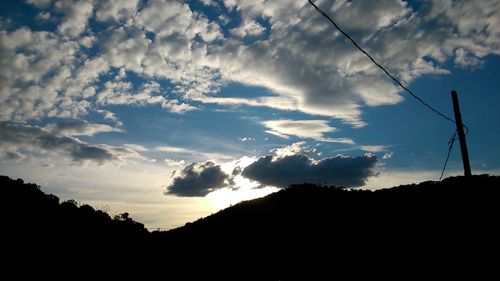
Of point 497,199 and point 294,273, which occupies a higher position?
point 497,199

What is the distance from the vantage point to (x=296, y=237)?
32.4 meters

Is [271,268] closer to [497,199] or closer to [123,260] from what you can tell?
[123,260]

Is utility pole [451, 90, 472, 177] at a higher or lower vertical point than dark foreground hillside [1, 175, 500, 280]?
higher

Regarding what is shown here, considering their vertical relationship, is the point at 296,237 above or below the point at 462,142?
below

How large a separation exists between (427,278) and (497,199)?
30.3 feet

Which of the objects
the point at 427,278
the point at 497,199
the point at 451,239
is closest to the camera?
the point at 427,278

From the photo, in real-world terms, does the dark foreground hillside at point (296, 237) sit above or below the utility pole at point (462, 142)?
below

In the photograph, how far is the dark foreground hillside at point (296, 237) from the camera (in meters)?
20.2

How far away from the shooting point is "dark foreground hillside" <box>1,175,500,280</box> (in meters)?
20.2

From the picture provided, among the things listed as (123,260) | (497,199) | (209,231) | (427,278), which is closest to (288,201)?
(209,231)

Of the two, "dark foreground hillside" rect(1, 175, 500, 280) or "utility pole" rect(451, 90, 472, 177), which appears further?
"dark foreground hillside" rect(1, 175, 500, 280)

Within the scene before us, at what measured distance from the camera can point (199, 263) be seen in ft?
105

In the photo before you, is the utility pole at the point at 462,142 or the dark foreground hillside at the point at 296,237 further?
→ the dark foreground hillside at the point at 296,237

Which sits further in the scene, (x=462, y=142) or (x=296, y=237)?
(x=296, y=237)
